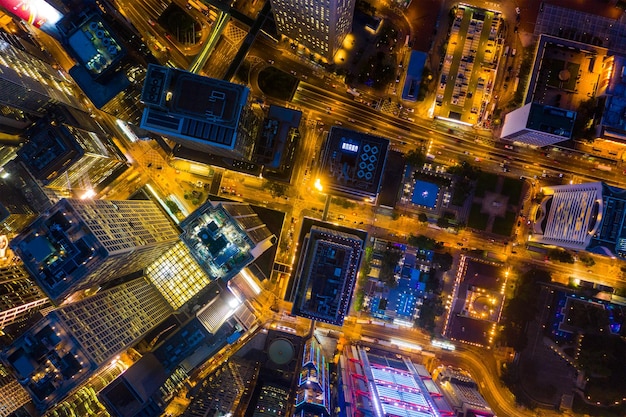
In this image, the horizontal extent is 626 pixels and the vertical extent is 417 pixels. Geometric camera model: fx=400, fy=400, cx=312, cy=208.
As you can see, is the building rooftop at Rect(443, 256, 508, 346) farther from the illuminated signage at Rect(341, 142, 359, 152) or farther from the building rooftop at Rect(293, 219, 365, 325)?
the illuminated signage at Rect(341, 142, 359, 152)

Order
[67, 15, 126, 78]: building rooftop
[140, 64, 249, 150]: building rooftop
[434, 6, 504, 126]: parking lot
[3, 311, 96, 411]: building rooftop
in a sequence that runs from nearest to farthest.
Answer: [3, 311, 96, 411]: building rooftop
[140, 64, 249, 150]: building rooftop
[67, 15, 126, 78]: building rooftop
[434, 6, 504, 126]: parking lot

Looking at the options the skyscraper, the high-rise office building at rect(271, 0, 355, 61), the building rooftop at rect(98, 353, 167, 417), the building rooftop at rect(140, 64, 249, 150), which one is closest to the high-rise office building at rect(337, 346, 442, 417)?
the skyscraper

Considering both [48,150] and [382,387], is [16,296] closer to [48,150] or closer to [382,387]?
[48,150]

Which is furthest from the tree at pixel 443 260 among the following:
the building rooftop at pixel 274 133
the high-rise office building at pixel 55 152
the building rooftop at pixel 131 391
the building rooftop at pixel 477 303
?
the high-rise office building at pixel 55 152

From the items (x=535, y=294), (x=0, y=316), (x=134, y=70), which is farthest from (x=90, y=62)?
(x=535, y=294)

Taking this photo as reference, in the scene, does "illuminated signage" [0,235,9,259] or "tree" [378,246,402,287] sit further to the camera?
"tree" [378,246,402,287]

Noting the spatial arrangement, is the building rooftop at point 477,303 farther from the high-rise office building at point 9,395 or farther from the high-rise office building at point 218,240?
the high-rise office building at point 9,395

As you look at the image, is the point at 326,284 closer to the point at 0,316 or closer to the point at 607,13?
the point at 0,316
